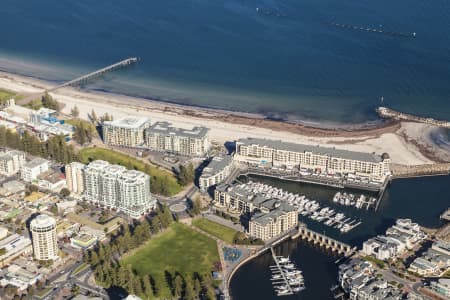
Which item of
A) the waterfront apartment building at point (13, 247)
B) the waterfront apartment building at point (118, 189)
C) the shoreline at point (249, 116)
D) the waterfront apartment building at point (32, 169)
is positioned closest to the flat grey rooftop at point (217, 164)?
the waterfront apartment building at point (118, 189)

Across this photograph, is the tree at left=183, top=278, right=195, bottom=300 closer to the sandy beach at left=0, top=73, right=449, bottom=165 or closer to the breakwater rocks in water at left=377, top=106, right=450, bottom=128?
the sandy beach at left=0, top=73, right=449, bottom=165

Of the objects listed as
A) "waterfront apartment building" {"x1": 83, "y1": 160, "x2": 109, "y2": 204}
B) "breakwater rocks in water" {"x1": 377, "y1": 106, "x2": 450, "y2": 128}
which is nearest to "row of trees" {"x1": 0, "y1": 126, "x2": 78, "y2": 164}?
"waterfront apartment building" {"x1": 83, "y1": 160, "x2": 109, "y2": 204}

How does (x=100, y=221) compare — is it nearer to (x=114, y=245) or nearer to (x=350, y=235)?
(x=114, y=245)

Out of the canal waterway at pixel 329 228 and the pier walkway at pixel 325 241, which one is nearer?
the canal waterway at pixel 329 228

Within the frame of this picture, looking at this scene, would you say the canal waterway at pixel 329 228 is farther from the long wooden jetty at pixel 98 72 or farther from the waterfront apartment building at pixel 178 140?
the long wooden jetty at pixel 98 72

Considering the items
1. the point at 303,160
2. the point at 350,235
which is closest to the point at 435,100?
the point at 303,160
